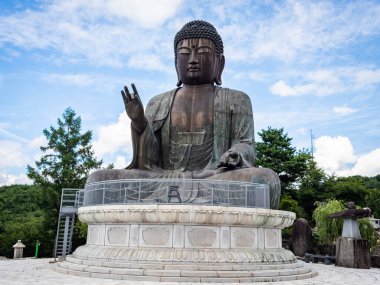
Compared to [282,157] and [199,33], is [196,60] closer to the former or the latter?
[199,33]

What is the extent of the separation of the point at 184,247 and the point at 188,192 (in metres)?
1.14

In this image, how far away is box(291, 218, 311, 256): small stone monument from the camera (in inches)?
551

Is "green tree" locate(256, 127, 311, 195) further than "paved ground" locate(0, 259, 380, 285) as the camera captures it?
Yes

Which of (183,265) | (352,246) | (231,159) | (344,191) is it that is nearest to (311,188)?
(344,191)

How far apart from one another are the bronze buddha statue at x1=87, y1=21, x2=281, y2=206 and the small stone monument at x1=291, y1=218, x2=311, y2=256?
5160 millimetres

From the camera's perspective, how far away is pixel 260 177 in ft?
28.2

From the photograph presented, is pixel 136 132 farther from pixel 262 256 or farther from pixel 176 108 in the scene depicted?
pixel 262 256

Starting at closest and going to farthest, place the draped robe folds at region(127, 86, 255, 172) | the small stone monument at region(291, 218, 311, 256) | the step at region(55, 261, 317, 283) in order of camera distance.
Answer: the step at region(55, 261, 317, 283), the draped robe folds at region(127, 86, 255, 172), the small stone monument at region(291, 218, 311, 256)

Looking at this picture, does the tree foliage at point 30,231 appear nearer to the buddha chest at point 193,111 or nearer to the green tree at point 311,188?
the buddha chest at point 193,111

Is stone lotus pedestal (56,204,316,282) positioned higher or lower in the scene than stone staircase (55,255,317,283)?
higher

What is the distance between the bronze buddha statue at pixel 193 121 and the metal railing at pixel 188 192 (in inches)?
56.7

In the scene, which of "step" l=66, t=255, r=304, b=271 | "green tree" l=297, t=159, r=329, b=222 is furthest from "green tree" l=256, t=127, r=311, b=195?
"step" l=66, t=255, r=304, b=271

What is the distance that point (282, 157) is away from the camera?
28719 mm

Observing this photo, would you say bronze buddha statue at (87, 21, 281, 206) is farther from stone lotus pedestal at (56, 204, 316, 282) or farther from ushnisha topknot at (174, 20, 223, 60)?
stone lotus pedestal at (56, 204, 316, 282)
